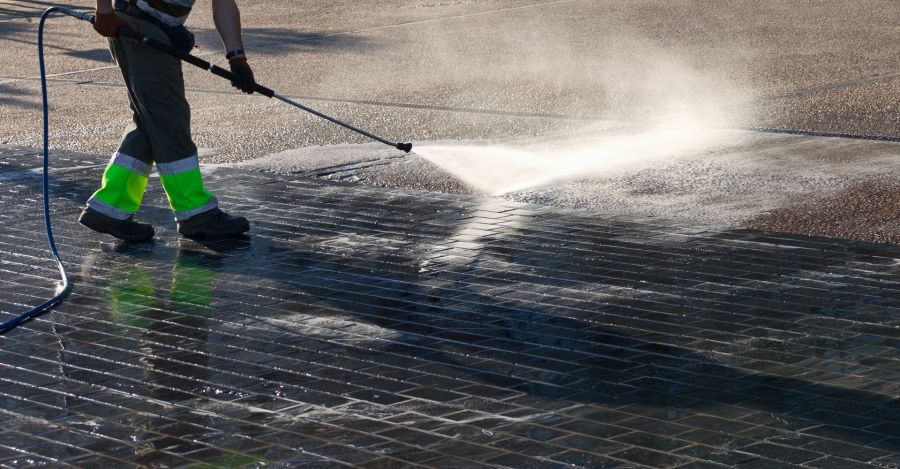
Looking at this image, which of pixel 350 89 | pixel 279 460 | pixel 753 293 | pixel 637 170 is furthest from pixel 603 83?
pixel 279 460

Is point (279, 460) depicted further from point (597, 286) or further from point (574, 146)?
point (574, 146)

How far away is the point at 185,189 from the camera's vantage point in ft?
20.9

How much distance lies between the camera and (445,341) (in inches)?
187

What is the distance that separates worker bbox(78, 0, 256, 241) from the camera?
6281 millimetres

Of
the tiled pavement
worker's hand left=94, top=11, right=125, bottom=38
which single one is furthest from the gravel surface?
worker's hand left=94, top=11, right=125, bottom=38

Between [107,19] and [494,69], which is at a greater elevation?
[107,19]

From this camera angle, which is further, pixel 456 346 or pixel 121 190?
pixel 121 190

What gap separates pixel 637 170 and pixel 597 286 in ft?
7.66

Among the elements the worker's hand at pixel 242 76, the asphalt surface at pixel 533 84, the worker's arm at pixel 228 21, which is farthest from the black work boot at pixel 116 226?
the asphalt surface at pixel 533 84

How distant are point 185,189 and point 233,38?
719 mm

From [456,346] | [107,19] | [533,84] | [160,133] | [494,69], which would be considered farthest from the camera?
[494,69]

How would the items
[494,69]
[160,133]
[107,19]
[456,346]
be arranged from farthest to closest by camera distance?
[494,69], [160,133], [107,19], [456,346]

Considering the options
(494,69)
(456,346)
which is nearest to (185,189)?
(456,346)

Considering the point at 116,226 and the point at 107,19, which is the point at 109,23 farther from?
the point at 116,226
